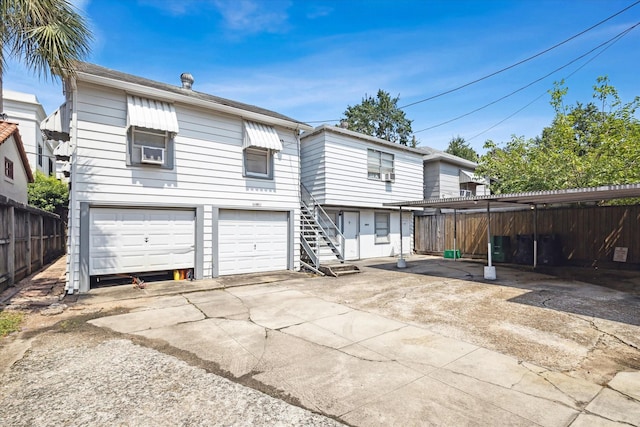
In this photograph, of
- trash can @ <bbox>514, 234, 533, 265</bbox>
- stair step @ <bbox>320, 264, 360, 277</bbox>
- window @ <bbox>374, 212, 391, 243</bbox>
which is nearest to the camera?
stair step @ <bbox>320, 264, 360, 277</bbox>

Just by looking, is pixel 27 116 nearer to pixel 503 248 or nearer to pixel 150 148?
pixel 150 148

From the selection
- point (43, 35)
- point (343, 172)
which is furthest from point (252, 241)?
point (43, 35)

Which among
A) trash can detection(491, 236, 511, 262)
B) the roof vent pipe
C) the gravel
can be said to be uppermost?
the roof vent pipe

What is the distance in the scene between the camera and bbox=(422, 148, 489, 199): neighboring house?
56.7ft

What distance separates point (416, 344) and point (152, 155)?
7.46 m

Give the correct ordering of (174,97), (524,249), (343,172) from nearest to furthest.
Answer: (174,97), (524,249), (343,172)

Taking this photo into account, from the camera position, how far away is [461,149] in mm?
36156

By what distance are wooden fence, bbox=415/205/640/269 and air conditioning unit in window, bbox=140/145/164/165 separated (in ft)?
39.0

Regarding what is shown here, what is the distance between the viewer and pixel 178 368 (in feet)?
11.7

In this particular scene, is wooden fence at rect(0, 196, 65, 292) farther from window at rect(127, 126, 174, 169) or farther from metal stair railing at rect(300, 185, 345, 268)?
metal stair railing at rect(300, 185, 345, 268)

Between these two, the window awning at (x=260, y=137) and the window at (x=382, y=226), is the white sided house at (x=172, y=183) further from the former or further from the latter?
the window at (x=382, y=226)

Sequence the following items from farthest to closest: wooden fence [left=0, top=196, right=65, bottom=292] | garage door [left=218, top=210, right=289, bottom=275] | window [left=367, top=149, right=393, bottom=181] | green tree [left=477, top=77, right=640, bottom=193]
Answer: window [left=367, top=149, right=393, bottom=181]
green tree [left=477, top=77, right=640, bottom=193]
garage door [left=218, top=210, right=289, bottom=275]
wooden fence [left=0, top=196, right=65, bottom=292]

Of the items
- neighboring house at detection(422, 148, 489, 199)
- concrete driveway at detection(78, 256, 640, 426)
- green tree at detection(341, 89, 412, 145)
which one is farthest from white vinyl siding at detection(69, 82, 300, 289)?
green tree at detection(341, 89, 412, 145)

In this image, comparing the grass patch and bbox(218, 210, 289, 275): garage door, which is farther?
bbox(218, 210, 289, 275): garage door
